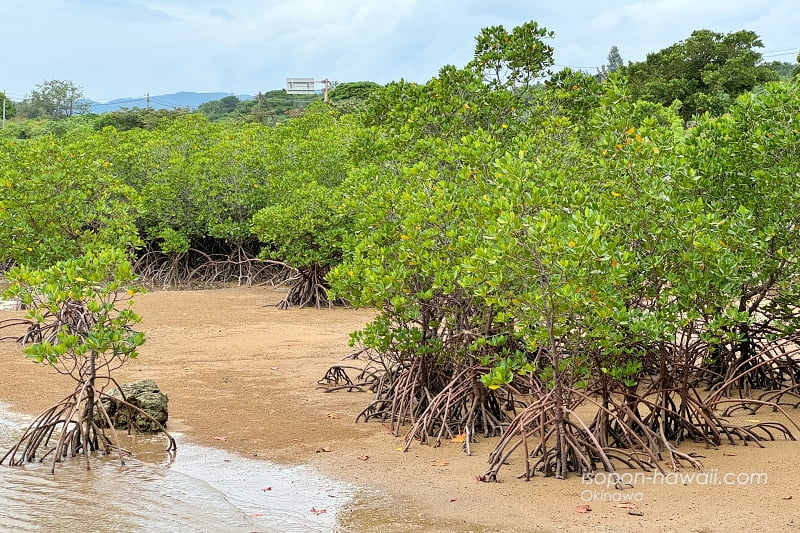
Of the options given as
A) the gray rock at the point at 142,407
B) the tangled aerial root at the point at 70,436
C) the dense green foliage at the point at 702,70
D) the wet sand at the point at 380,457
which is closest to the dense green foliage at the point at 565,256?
the wet sand at the point at 380,457

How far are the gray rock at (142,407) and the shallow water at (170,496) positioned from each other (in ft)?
2.02

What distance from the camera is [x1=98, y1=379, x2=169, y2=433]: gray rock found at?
28.4 feet

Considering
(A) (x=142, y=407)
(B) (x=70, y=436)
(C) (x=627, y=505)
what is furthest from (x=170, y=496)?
(C) (x=627, y=505)

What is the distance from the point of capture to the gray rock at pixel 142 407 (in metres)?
8.65

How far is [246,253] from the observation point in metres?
22.7

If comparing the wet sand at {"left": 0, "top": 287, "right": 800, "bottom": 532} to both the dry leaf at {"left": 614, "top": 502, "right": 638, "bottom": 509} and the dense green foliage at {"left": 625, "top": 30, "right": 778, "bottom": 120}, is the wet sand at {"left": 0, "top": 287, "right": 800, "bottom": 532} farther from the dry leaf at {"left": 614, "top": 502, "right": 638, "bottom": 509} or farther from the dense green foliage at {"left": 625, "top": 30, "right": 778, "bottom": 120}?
the dense green foliage at {"left": 625, "top": 30, "right": 778, "bottom": 120}

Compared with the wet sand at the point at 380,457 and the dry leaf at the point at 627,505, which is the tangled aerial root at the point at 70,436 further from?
the dry leaf at the point at 627,505

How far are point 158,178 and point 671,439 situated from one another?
16.9 meters

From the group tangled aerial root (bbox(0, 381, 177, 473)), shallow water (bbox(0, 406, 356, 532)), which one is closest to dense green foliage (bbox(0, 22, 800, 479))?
shallow water (bbox(0, 406, 356, 532))

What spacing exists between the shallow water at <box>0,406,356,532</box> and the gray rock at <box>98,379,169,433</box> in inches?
24.3

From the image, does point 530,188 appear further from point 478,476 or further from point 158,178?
point 158,178

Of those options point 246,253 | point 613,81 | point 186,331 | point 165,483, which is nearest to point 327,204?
point 186,331

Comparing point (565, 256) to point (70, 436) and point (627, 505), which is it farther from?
point (70, 436)

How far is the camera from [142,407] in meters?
8.62
